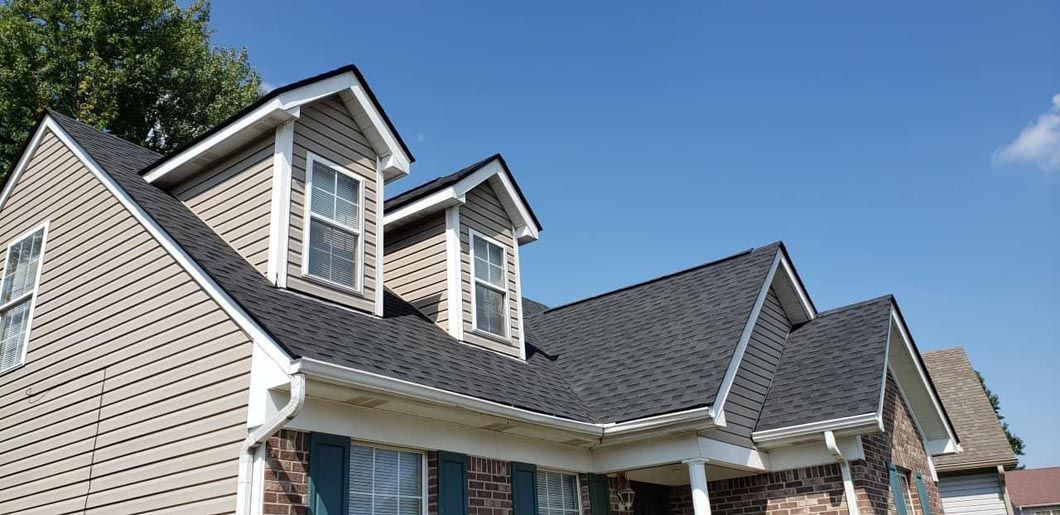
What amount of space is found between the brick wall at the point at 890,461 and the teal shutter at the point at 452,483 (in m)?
4.97

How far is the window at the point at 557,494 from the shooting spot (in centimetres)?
852

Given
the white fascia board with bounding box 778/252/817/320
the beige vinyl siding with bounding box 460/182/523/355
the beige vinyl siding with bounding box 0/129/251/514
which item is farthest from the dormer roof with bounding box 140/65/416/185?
the white fascia board with bounding box 778/252/817/320

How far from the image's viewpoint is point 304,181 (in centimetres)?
806

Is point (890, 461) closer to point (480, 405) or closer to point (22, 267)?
point (480, 405)

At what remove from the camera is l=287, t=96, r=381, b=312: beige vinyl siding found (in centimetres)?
777

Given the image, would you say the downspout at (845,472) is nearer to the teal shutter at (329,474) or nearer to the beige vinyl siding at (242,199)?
the teal shutter at (329,474)

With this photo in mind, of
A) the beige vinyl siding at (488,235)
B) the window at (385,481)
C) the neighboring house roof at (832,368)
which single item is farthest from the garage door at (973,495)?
the window at (385,481)

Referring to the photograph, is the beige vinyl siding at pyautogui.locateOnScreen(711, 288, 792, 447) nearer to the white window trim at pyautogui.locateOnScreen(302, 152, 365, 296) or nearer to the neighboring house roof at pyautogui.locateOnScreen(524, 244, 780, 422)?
the neighboring house roof at pyautogui.locateOnScreen(524, 244, 780, 422)

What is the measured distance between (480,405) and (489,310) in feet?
10.3

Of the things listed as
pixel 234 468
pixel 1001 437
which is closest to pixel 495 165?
pixel 234 468

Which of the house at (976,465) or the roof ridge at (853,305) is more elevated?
the roof ridge at (853,305)

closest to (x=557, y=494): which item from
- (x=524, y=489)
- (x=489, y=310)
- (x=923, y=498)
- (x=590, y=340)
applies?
(x=524, y=489)

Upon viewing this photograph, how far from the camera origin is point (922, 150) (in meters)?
13.4

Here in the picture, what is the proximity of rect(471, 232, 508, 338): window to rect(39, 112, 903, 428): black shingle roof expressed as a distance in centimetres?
54
